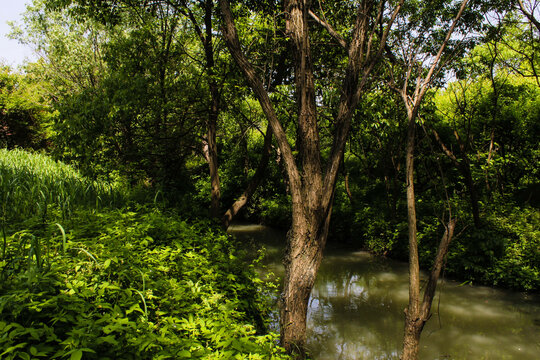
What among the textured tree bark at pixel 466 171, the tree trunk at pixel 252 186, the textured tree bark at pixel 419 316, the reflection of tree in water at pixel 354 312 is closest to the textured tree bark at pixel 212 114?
the tree trunk at pixel 252 186

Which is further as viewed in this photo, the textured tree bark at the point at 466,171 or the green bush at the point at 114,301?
the textured tree bark at the point at 466,171

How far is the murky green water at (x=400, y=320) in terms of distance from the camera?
5332mm

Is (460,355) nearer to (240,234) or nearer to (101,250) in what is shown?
(101,250)

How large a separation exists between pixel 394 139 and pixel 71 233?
8842 millimetres

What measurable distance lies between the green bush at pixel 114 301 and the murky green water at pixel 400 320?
287 cm

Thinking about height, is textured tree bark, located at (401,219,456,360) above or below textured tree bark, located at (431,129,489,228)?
below

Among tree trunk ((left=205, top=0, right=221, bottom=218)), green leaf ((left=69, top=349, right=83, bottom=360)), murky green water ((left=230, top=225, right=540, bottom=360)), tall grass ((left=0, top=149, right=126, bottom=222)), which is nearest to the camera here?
green leaf ((left=69, top=349, right=83, bottom=360))

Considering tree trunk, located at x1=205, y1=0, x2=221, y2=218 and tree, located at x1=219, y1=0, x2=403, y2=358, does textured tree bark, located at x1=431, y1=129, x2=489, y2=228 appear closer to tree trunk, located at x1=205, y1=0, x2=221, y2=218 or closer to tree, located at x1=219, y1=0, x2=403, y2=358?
tree, located at x1=219, y1=0, x2=403, y2=358

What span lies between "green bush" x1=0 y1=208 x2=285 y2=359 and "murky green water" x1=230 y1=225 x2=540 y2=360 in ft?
9.40

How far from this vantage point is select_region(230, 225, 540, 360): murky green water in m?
5.33

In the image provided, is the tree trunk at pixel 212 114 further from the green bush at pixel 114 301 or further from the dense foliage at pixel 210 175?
the green bush at pixel 114 301

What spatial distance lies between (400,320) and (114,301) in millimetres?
5758

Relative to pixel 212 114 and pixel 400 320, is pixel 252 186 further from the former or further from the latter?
pixel 400 320

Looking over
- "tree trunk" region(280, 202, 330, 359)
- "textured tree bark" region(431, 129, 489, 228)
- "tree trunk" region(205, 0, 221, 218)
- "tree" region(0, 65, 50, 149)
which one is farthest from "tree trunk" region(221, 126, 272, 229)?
"tree" region(0, 65, 50, 149)
